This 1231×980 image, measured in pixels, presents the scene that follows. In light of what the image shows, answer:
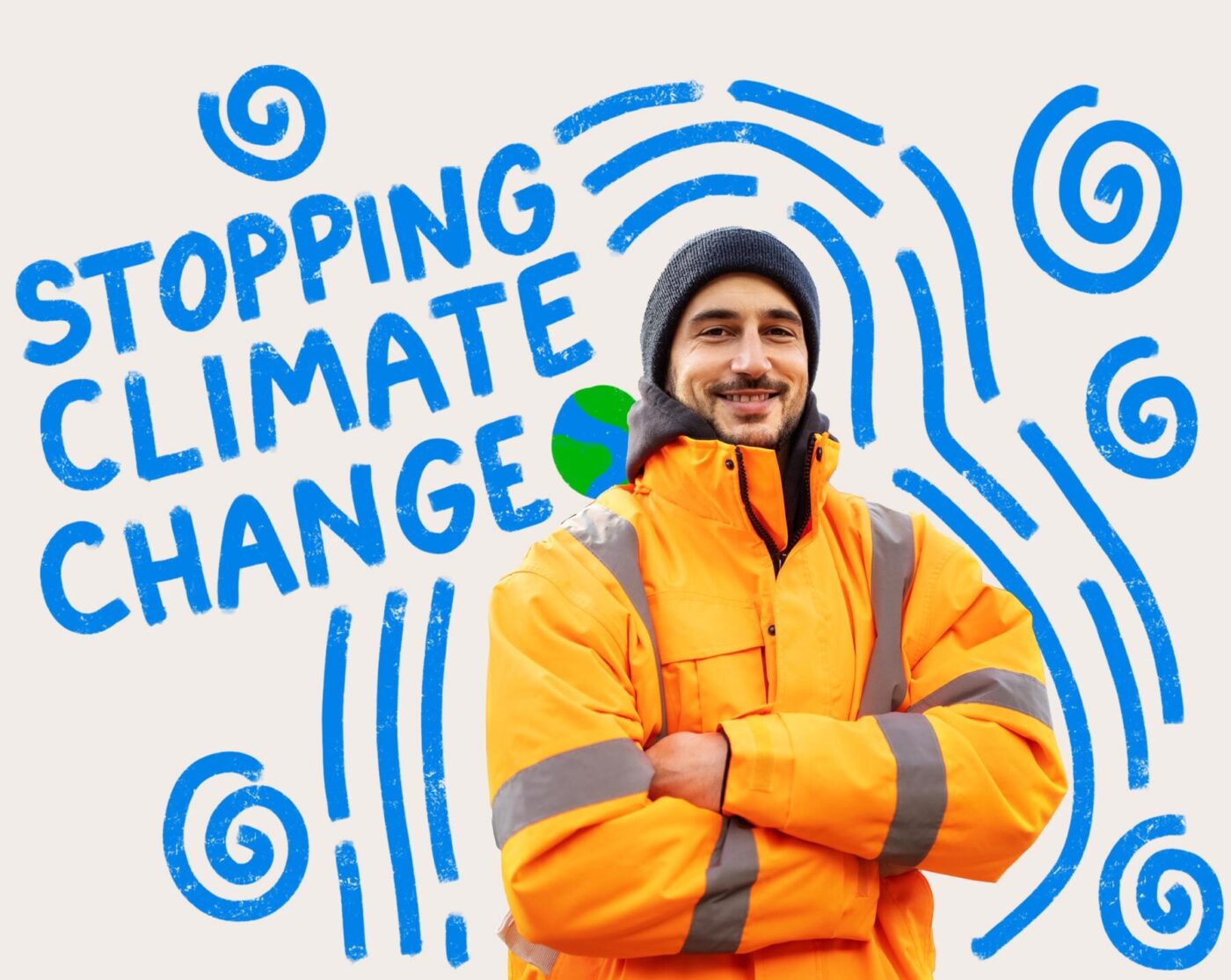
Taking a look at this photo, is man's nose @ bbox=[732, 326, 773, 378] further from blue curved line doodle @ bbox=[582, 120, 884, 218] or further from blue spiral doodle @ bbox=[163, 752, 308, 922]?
blue spiral doodle @ bbox=[163, 752, 308, 922]

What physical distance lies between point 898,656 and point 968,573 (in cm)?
27

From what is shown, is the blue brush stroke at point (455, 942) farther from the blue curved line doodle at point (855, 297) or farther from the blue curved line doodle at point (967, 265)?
the blue curved line doodle at point (967, 265)

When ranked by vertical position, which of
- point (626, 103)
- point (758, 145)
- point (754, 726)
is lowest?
point (754, 726)

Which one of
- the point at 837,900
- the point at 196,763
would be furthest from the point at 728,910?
the point at 196,763

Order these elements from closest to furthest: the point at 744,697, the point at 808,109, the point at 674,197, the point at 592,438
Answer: the point at 744,697
the point at 592,438
the point at 674,197
the point at 808,109

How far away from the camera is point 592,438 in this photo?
12.2ft

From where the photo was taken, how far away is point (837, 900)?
262 cm

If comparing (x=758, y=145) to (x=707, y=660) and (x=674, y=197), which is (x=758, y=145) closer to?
(x=674, y=197)

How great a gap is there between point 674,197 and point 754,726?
73.1 inches

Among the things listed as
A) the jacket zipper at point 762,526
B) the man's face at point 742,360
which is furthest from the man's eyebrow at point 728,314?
the jacket zipper at point 762,526

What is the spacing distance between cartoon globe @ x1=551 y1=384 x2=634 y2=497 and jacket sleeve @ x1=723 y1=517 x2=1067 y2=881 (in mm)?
933

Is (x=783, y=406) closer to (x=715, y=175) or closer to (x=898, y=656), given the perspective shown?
(x=898, y=656)

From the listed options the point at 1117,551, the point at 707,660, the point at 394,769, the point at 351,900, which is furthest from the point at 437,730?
the point at 1117,551

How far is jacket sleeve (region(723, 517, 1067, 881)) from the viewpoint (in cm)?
258
